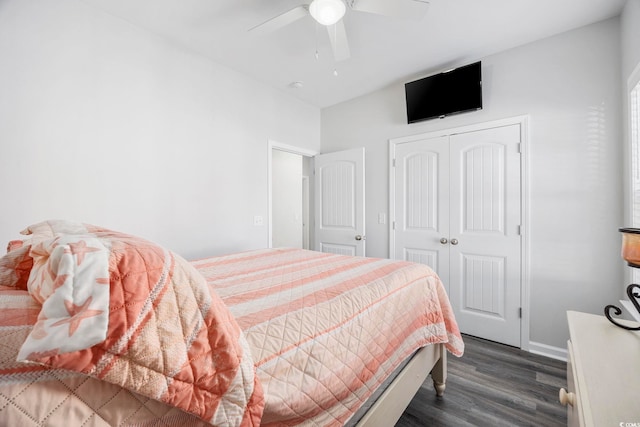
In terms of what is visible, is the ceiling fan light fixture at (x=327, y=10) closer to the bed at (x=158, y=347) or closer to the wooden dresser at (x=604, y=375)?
the bed at (x=158, y=347)

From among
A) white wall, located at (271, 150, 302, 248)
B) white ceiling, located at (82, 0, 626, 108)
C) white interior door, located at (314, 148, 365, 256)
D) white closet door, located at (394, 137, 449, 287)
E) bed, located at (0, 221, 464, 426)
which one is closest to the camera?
bed, located at (0, 221, 464, 426)

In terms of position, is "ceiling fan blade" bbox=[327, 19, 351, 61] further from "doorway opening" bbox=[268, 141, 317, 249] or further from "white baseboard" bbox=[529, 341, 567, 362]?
"white baseboard" bbox=[529, 341, 567, 362]

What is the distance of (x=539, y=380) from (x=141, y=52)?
3971 mm

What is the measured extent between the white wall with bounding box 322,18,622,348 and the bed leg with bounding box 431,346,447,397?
4.07 ft

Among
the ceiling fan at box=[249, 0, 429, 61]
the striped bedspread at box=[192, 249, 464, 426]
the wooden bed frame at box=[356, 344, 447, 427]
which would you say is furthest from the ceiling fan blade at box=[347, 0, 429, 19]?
the wooden bed frame at box=[356, 344, 447, 427]

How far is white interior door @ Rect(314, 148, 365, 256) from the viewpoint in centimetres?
342

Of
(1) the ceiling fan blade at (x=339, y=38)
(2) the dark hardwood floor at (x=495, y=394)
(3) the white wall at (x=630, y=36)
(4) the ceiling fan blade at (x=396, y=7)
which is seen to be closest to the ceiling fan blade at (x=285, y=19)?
(1) the ceiling fan blade at (x=339, y=38)

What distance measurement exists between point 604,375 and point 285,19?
2.26 m

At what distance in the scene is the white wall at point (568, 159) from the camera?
207 cm

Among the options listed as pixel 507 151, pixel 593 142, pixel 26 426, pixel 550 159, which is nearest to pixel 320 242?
pixel 507 151

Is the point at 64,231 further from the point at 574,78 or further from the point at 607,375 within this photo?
the point at 574,78

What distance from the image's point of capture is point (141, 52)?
220 cm

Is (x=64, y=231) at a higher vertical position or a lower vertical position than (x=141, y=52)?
lower

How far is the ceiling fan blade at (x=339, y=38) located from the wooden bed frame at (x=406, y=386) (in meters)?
2.07
